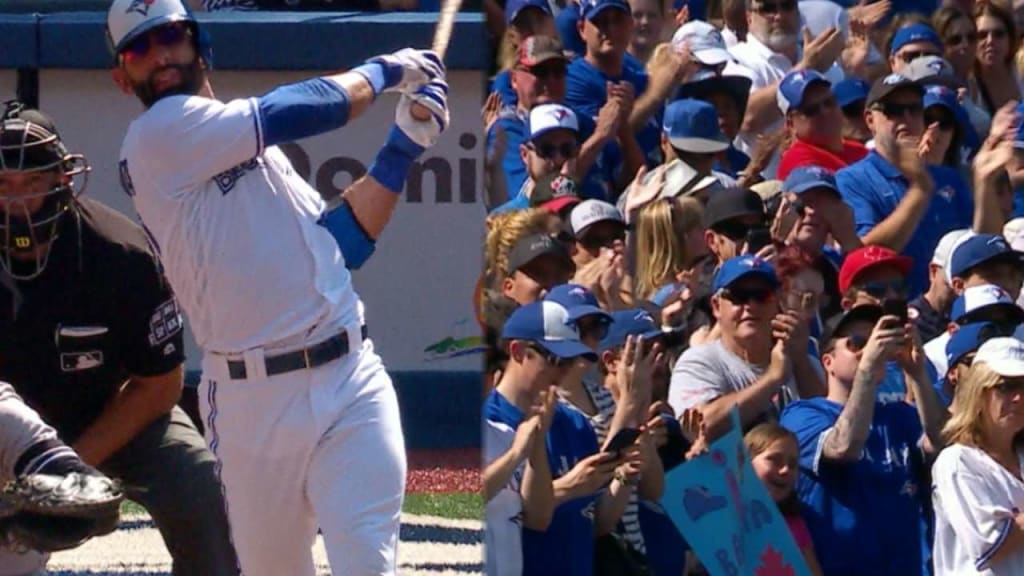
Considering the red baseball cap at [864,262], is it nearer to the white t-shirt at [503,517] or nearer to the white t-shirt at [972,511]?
the white t-shirt at [972,511]

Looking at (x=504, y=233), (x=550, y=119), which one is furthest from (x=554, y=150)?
(x=504, y=233)

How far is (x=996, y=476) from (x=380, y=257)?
3.47 m

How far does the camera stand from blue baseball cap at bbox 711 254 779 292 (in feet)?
17.7

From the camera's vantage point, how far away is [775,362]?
5.30m

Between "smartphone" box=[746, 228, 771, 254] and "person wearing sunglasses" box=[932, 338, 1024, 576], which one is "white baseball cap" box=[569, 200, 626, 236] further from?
"person wearing sunglasses" box=[932, 338, 1024, 576]

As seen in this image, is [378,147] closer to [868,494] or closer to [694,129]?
[694,129]

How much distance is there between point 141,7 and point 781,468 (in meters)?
2.01

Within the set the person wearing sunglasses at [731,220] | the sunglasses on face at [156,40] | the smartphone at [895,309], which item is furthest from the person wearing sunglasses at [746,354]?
the sunglasses on face at [156,40]

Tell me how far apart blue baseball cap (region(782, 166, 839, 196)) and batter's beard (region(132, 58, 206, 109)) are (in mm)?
2461

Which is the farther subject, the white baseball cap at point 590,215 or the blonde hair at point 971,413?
the white baseball cap at point 590,215

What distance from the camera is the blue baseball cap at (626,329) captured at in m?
4.95

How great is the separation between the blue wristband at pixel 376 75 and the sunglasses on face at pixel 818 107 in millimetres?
2691

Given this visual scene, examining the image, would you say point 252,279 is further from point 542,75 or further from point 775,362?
point 542,75

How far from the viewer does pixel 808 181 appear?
20.4 ft
